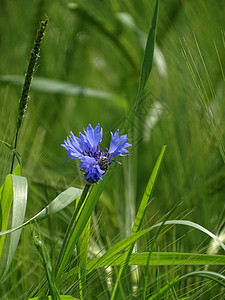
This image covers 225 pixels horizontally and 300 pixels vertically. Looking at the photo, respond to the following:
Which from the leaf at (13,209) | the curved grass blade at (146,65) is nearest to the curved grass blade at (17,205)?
the leaf at (13,209)

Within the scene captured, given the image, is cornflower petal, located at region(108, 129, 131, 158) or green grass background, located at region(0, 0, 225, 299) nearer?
cornflower petal, located at region(108, 129, 131, 158)

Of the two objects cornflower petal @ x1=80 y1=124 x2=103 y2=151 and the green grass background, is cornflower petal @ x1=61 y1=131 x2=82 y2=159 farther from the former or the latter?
the green grass background

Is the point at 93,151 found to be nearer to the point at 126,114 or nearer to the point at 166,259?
the point at 166,259

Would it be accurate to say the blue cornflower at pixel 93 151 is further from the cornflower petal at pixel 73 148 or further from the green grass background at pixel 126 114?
the green grass background at pixel 126 114

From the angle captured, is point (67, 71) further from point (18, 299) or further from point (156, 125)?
point (18, 299)

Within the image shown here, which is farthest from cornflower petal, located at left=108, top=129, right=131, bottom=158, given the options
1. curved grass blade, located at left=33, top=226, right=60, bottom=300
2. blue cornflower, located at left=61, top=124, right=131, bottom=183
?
curved grass blade, located at left=33, top=226, right=60, bottom=300

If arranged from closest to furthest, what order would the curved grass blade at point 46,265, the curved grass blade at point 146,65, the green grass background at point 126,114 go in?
the curved grass blade at point 46,265 → the curved grass blade at point 146,65 → the green grass background at point 126,114
